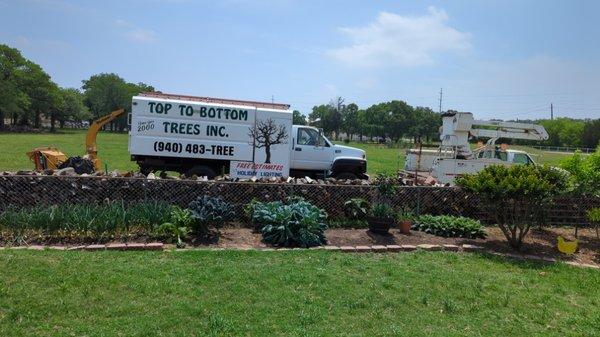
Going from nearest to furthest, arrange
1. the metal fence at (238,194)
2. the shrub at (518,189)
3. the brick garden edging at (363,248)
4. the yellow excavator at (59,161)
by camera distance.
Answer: the brick garden edging at (363,248) < the shrub at (518,189) < the metal fence at (238,194) < the yellow excavator at (59,161)

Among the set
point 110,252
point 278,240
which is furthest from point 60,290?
point 278,240

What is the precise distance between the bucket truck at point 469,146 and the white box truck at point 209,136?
6.73 m

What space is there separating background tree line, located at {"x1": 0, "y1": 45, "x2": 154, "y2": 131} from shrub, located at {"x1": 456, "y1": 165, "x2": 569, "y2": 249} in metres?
49.4

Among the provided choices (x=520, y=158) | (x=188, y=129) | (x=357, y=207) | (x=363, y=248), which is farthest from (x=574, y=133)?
(x=363, y=248)

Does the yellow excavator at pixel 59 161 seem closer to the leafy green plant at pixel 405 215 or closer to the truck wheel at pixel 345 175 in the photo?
the truck wheel at pixel 345 175

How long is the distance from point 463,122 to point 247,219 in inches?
475

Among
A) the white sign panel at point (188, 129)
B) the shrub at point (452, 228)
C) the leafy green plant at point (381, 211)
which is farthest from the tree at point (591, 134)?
the leafy green plant at point (381, 211)

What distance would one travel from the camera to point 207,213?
724cm

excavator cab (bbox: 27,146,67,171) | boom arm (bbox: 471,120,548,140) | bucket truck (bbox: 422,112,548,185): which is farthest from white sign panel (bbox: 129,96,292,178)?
boom arm (bbox: 471,120,548,140)

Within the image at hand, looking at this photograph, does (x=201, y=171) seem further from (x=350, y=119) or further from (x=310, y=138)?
(x=350, y=119)

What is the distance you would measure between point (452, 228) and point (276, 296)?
4.78m

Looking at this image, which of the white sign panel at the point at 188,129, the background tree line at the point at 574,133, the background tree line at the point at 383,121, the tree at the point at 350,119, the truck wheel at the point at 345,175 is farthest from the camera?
the tree at the point at 350,119

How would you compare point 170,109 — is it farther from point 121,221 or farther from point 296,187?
point 121,221

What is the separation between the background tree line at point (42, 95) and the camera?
223 feet
